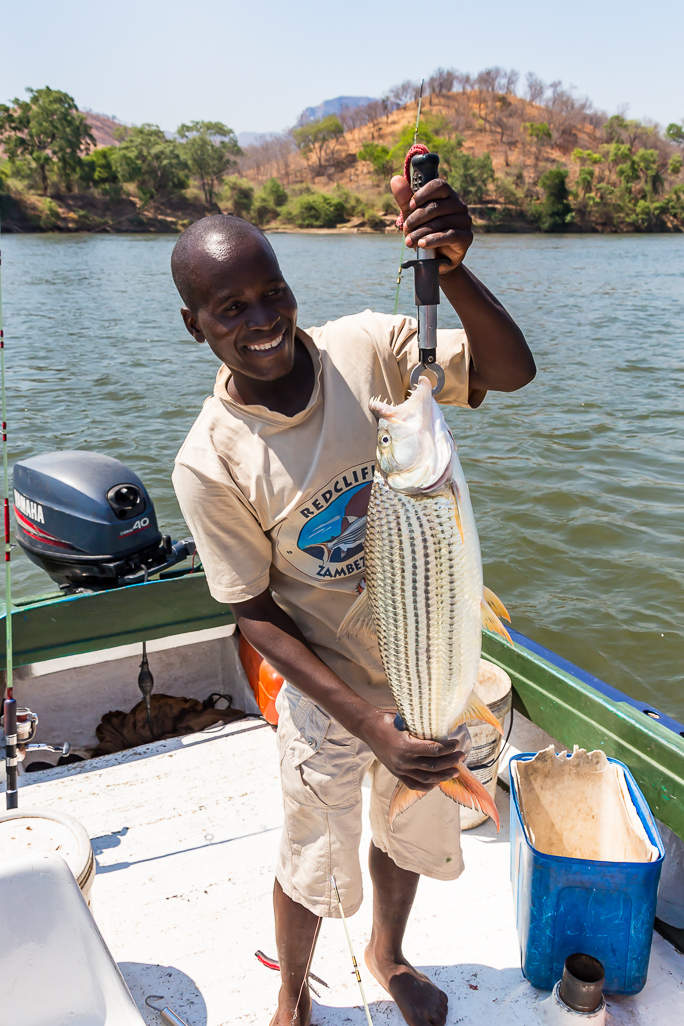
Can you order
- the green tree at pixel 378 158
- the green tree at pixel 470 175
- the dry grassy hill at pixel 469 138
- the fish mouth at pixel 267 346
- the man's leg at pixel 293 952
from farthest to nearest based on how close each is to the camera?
the dry grassy hill at pixel 469 138 < the green tree at pixel 378 158 < the green tree at pixel 470 175 < the man's leg at pixel 293 952 < the fish mouth at pixel 267 346

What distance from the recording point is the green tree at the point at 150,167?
245 ft

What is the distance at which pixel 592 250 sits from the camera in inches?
1681

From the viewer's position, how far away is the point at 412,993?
2.54m

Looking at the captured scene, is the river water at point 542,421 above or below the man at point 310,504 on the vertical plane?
below

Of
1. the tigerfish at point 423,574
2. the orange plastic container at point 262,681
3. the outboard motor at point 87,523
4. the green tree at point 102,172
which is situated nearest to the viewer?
the tigerfish at point 423,574

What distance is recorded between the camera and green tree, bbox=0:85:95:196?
69750 mm

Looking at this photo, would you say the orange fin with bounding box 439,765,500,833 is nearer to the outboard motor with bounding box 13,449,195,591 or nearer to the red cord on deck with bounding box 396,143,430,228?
the red cord on deck with bounding box 396,143,430,228

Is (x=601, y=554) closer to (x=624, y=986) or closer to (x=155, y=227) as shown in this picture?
(x=624, y=986)

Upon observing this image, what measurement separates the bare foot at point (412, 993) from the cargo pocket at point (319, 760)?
76 centimetres

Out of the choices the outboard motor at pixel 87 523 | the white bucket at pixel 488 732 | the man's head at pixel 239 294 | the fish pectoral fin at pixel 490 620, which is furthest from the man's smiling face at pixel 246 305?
the outboard motor at pixel 87 523

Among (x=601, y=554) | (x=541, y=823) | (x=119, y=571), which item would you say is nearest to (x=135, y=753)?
(x=119, y=571)

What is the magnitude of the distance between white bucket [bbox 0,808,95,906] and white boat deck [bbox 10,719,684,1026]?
2.24 ft

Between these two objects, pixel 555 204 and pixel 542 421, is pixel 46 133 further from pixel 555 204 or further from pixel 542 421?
pixel 542 421

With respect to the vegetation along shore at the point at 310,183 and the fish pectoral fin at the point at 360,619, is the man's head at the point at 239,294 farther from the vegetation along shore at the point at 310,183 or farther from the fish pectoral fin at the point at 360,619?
the vegetation along shore at the point at 310,183
